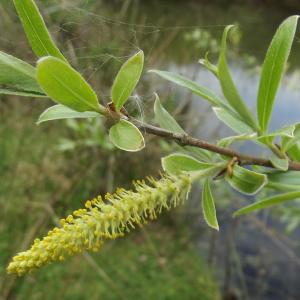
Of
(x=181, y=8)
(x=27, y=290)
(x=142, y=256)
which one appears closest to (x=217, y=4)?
(x=181, y=8)

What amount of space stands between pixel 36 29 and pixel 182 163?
0.26m

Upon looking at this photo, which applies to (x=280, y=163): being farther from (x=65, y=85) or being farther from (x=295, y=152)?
(x=65, y=85)

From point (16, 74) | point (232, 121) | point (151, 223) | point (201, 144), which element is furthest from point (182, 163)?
point (151, 223)

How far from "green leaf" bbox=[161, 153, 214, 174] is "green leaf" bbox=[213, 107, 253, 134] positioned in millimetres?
105

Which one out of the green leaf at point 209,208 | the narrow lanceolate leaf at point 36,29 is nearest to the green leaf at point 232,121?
the green leaf at point 209,208

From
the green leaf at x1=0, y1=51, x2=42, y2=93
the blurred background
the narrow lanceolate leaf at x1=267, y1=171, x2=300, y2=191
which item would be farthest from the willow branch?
the blurred background

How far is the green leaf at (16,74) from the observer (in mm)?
571

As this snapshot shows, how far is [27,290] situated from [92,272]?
660mm

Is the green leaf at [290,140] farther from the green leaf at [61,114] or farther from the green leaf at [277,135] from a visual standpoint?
the green leaf at [61,114]

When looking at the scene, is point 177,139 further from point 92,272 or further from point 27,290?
point 92,272

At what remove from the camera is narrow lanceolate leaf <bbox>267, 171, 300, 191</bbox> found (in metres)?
0.73

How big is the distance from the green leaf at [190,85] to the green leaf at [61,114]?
6.3 inches

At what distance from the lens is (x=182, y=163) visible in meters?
0.69

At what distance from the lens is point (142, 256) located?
387 centimetres
